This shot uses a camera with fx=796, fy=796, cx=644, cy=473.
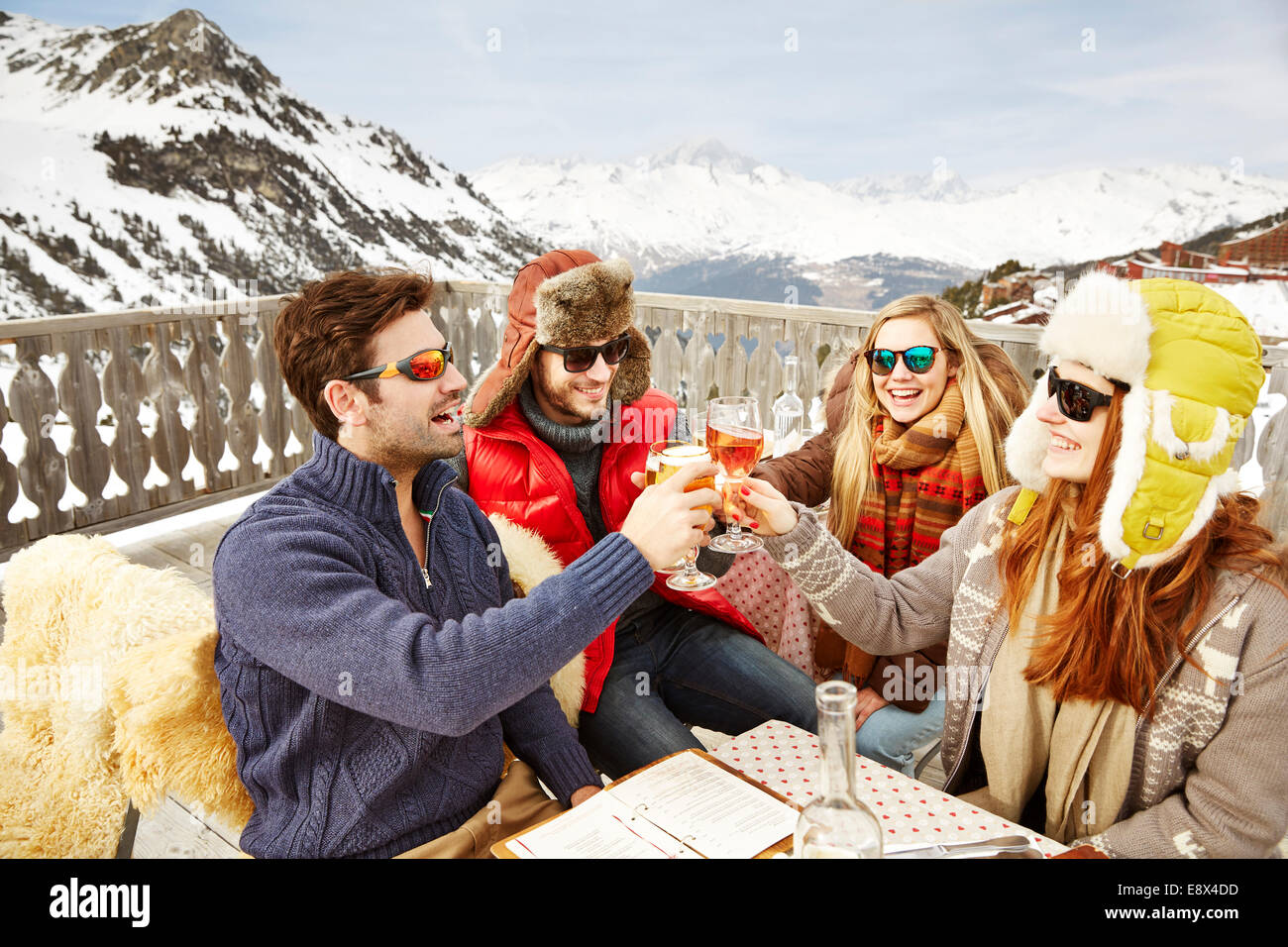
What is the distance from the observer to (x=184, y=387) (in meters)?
4.97

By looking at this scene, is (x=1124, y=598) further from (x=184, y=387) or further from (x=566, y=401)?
(x=184, y=387)

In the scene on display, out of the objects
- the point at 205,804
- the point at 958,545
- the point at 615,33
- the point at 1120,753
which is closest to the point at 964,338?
the point at 958,545

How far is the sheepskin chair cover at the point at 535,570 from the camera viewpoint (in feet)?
5.87

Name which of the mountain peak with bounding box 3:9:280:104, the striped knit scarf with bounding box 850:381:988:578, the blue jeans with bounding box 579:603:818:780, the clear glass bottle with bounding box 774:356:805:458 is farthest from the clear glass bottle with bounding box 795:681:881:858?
the mountain peak with bounding box 3:9:280:104

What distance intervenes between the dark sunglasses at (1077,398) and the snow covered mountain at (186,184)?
6.96m

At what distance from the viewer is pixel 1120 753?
4.44 feet

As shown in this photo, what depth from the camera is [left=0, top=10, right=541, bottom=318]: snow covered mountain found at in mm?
8102

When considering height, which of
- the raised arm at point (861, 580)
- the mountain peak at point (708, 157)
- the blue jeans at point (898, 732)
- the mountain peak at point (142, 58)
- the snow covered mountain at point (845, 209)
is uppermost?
the mountain peak at point (142, 58)

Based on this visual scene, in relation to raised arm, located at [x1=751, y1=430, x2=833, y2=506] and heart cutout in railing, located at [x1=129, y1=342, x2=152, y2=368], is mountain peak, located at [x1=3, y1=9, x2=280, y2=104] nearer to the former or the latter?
heart cutout in railing, located at [x1=129, y1=342, x2=152, y2=368]

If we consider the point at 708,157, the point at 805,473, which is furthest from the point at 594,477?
the point at 708,157

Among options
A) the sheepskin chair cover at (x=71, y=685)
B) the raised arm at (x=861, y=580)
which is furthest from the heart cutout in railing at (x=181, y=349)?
the raised arm at (x=861, y=580)

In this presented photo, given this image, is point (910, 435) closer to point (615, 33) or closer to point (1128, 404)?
point (1128, 404)

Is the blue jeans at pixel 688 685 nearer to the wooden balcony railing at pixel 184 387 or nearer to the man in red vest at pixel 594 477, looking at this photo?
the man in red vest at pixel 594 477

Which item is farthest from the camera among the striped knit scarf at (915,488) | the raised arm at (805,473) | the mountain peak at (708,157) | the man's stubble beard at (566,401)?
the mountain peak at (708,157)
